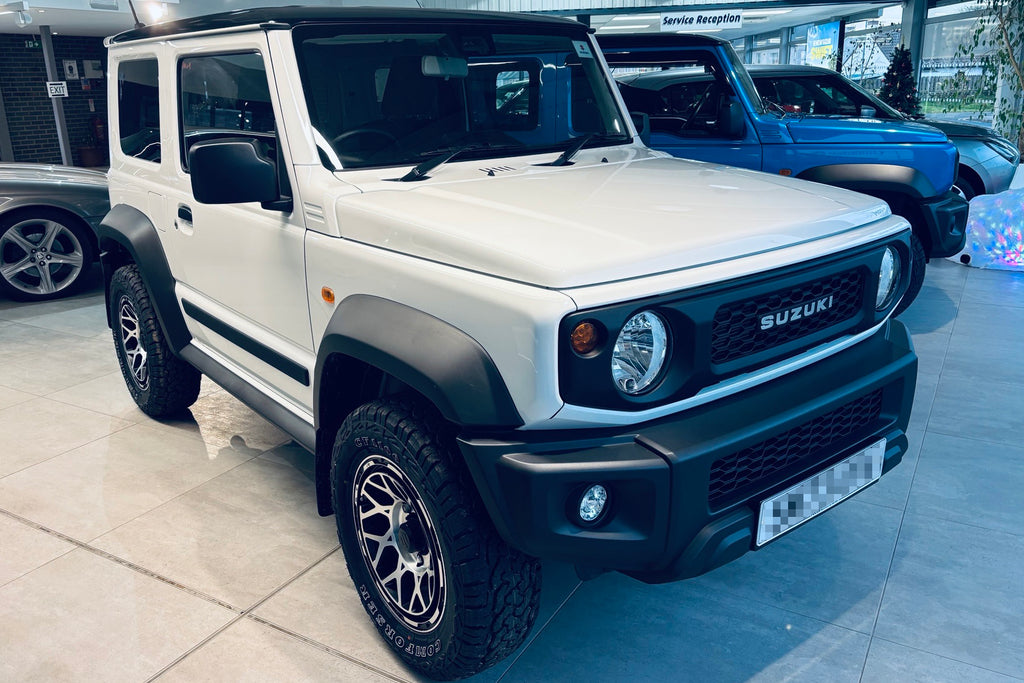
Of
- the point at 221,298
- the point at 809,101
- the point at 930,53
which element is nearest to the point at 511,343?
the point at 221,298

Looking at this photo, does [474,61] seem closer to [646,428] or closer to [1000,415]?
[646,428]

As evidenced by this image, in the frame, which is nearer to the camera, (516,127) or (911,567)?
(911,567)

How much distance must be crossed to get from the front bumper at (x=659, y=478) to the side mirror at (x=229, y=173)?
101 centimetres

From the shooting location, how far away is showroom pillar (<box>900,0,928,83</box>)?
14.4 meters

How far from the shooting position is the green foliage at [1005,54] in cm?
1066

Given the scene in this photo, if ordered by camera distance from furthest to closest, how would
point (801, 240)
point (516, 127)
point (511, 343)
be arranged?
point (516, 127), point (801, 240), point (511, 343)

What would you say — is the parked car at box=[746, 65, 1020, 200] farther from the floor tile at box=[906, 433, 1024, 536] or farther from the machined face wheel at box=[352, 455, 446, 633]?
the machined face wheel at box=[352, 455, 446, 633]

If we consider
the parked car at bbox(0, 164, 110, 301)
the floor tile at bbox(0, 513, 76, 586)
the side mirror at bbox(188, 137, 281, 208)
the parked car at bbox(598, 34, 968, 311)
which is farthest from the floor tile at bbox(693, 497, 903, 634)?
the parked car at bbox(0, 164, 110, 301)

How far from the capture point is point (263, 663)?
217 cm

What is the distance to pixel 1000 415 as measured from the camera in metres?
3.74

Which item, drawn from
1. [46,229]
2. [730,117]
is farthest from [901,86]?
[46,229]

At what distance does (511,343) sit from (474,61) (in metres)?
1.41

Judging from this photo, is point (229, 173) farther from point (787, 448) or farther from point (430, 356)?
point (787, 448)

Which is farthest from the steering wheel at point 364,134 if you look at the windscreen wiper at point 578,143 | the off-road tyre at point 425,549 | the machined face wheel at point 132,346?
the machined face wheel at point 132,346
